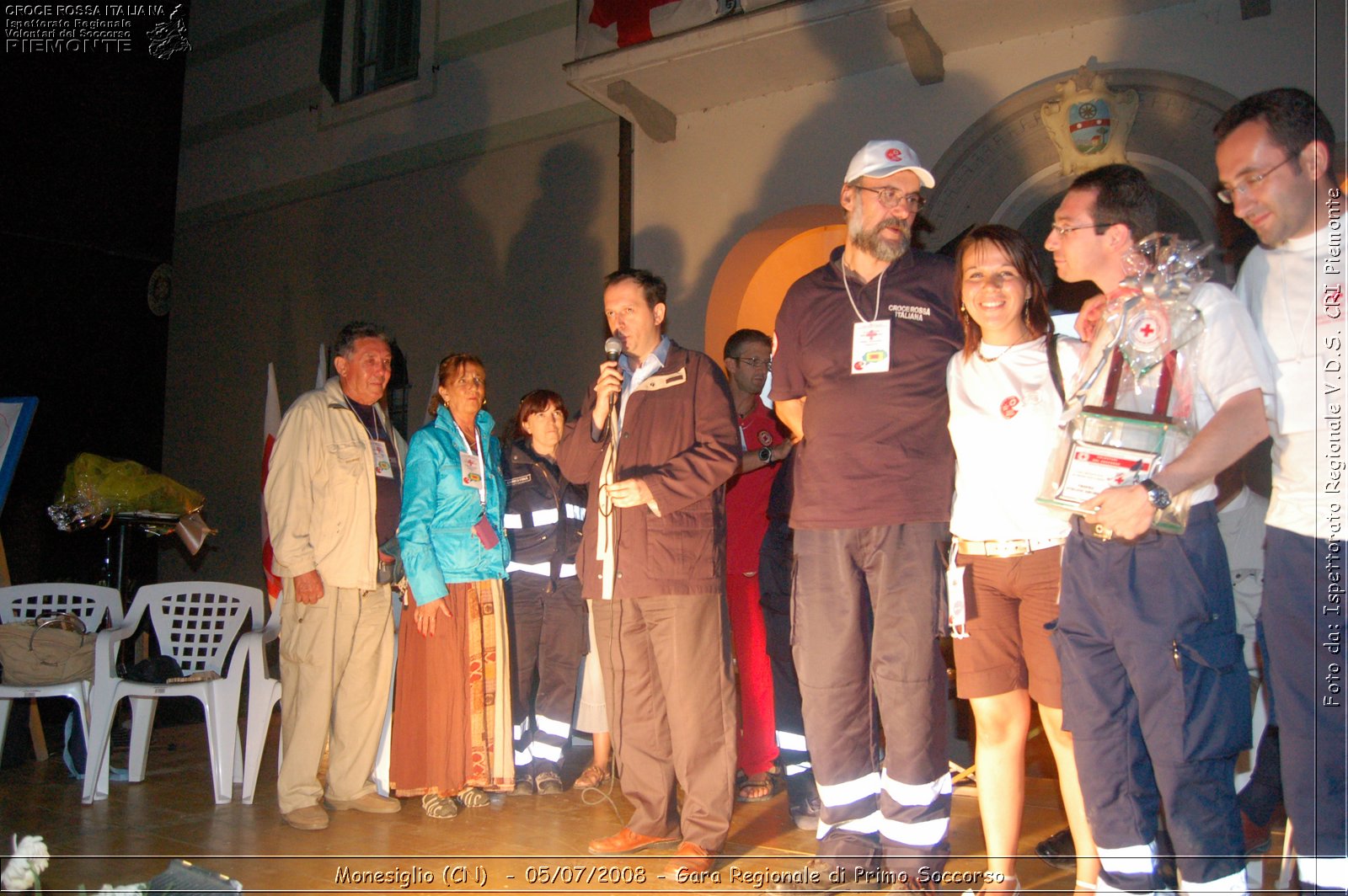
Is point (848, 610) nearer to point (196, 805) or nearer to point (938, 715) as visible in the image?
point (938, 715)

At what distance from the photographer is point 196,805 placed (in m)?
4.48

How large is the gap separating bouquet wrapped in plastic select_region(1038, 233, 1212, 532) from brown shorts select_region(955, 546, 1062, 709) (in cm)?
39

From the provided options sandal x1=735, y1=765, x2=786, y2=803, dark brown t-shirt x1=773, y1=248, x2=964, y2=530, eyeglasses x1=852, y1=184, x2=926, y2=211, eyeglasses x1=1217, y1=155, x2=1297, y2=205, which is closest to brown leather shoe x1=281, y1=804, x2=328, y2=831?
sandal x1=735, y1=765, x2=786, y2=803

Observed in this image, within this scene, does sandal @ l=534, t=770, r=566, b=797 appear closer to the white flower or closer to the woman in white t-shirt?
the woman in white t-shirt

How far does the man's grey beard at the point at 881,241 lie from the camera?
3055mm

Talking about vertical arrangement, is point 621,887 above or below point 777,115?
below

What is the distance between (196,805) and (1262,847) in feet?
14.1

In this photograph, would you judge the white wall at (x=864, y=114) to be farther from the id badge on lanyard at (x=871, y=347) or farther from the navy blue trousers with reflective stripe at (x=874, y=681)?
the navy blue trousers with reflective stripe at (x=874, y=681)

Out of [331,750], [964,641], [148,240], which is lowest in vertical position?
[331,750]

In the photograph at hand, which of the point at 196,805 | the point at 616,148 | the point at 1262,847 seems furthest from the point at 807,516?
the point at 616,148

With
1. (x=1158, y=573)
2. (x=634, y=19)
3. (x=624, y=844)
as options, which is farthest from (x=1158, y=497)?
(x=634, y=19)

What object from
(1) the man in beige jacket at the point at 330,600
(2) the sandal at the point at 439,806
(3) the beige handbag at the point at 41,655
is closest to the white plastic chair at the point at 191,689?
(3) the beige handbag at the point at 41,655

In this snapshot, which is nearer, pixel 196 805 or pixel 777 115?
pixel 196 805

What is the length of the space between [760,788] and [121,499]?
4230 mm
